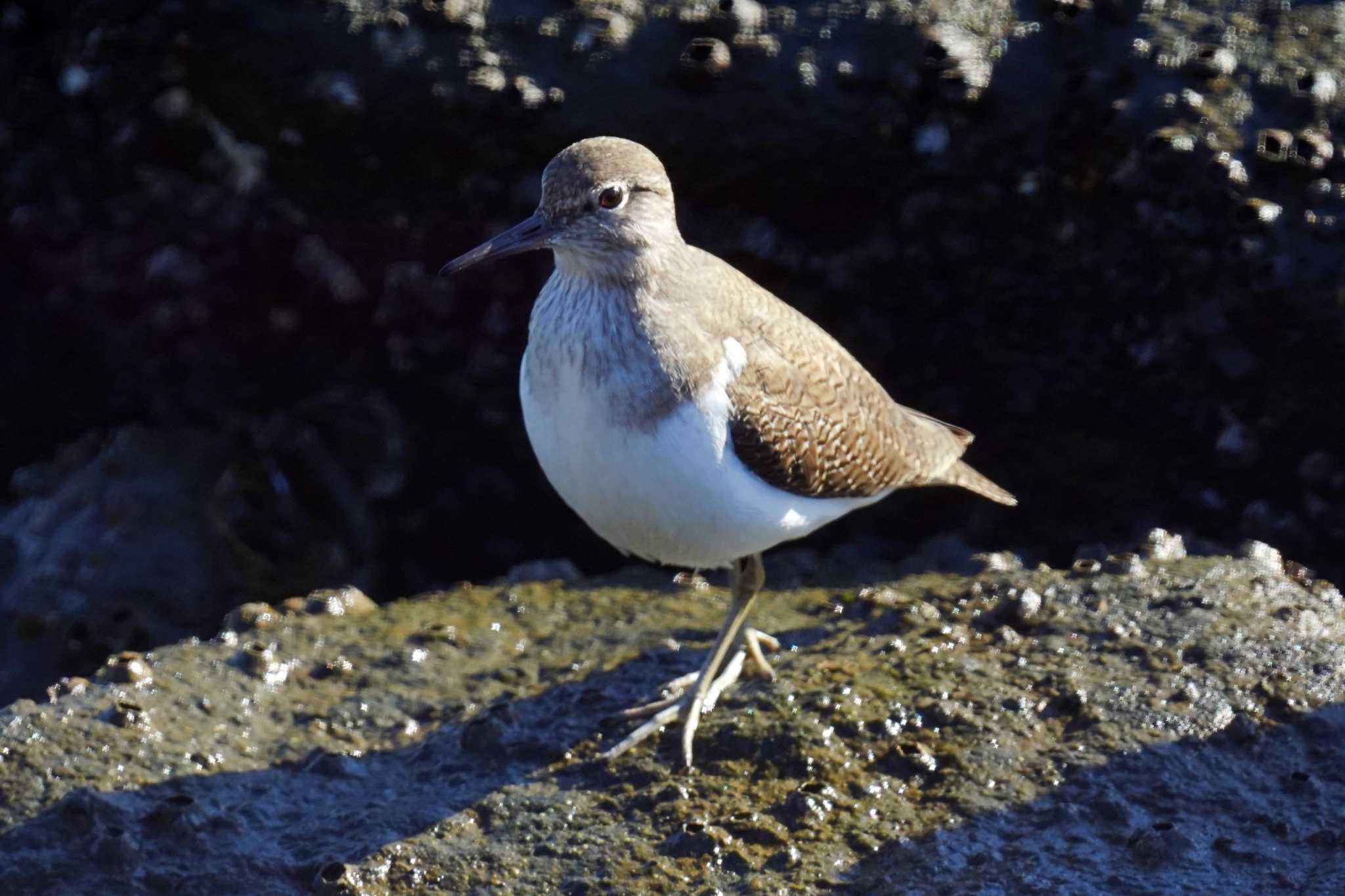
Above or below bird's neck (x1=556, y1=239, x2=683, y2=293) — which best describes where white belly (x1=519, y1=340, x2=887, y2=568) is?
below

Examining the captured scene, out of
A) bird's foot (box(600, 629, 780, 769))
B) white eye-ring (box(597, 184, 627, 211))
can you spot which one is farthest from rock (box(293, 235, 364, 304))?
bird's foot (box(600, 629, 780, 769))

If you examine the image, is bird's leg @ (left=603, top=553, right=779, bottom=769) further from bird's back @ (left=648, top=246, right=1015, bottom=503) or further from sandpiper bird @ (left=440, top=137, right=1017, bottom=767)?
bird's back @ (left=648, top=246, right=1015, bottom=503)

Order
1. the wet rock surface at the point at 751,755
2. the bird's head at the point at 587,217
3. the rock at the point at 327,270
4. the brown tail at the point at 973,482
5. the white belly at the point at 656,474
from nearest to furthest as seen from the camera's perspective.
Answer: the wet rock surface at the point at 751,755 < the white belly at the point at 656,474 < the bird's head at the point at 587,217 < the brown tail at the point at 973,482 < the rock at the point at 327,270

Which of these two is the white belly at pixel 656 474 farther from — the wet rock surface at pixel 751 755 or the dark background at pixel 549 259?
the dark background at pixel 549 259

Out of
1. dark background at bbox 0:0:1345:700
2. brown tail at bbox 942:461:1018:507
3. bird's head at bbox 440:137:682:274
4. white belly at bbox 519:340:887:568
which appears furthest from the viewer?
dark background at bbox 0:0:1345:700

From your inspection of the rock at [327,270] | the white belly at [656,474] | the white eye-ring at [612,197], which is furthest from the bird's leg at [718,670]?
the rock at [327,270]

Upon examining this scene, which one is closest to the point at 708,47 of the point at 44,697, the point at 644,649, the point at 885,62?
the point at 885,62

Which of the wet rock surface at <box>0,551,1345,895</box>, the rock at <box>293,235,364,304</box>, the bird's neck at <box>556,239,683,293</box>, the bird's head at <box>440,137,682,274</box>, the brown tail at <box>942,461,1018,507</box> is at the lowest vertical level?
the wet rock surface at <box>0,551,1345,895</box>
